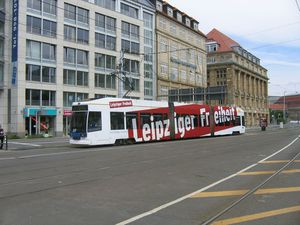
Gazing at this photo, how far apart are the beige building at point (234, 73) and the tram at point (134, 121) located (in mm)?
44749

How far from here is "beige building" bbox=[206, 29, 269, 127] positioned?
243 ft

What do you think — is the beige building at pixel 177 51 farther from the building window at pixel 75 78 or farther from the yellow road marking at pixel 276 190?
the yellow road marking at pixel 276 190

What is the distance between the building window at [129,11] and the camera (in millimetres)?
44341

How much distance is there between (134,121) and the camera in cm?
2039

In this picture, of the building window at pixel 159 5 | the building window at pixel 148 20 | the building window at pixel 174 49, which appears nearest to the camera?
the building window at pixel 148 20

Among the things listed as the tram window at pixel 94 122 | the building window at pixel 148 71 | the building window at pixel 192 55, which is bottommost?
the tram window at pixel 94 122

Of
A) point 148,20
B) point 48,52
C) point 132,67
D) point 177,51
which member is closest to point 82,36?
point 48,52

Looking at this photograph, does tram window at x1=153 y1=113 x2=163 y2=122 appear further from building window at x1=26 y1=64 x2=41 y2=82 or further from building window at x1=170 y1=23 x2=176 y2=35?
building window at x1=170 y1=23 x2=176 y2=35

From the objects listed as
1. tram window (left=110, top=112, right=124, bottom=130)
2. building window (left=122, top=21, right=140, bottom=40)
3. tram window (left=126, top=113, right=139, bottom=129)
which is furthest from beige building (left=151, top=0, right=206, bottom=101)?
tram window (left=110, top=112, right=124, bottom=130)

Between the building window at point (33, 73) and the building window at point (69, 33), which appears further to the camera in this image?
the building window at point (69, 33)

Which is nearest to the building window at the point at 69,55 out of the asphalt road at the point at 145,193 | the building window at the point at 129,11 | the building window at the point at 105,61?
the building window at the point at 105,61

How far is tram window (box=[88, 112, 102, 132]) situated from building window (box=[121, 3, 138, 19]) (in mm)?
30635

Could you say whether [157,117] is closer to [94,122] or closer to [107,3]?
[94,122]

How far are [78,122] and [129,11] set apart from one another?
32.4 metres
